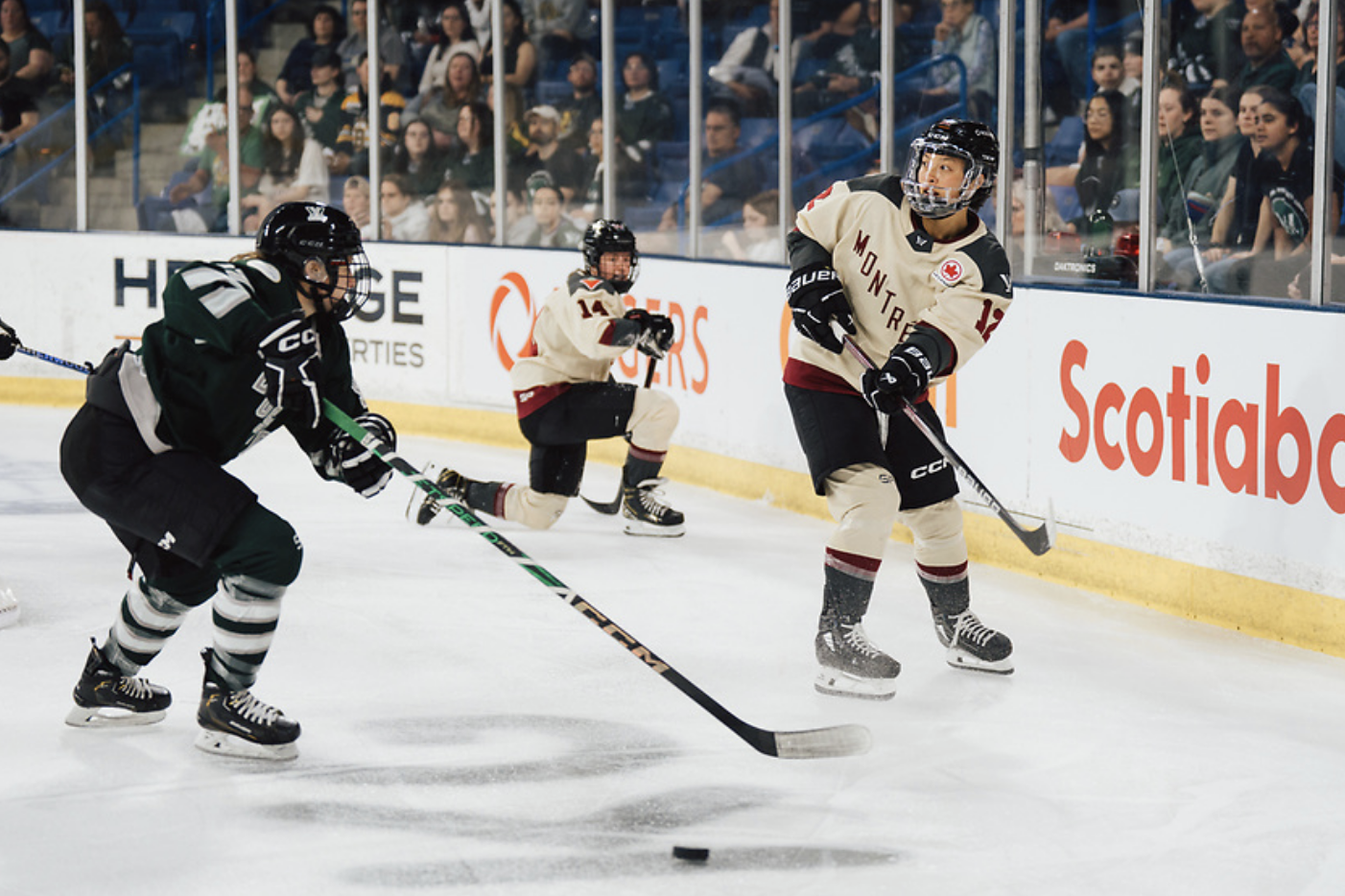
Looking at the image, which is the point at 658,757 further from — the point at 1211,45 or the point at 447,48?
the point at 447,48

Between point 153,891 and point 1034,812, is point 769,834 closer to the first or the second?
point 1034,812

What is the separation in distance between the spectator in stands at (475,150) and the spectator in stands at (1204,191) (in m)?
3.73

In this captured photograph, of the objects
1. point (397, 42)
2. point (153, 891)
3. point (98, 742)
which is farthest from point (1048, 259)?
point (397, 42)

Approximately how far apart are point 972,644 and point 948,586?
0.14m

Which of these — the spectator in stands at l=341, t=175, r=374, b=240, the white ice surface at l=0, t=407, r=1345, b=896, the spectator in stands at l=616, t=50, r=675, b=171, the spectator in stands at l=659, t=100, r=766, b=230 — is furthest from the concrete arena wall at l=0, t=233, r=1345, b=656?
the spectator in stands at l=341, t=175, r=374, b=240

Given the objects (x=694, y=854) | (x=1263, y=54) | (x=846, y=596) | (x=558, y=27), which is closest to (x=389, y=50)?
(x=558, y=27)

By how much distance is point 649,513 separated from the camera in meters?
5.18

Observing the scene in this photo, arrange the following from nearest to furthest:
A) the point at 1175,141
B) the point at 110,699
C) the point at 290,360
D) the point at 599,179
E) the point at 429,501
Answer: the point at 290,360
the point at 110,699
the point at 1175,141
the point at 429,501
the point at 599,179

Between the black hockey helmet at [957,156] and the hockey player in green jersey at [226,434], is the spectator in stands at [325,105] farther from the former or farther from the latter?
the hockey player in green jersey at [226,434]

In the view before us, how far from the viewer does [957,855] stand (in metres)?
2.46

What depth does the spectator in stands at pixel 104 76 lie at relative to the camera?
8.48 m

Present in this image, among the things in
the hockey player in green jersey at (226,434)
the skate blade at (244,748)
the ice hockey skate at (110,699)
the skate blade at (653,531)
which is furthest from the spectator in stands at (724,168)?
the skate blade at (244,748)

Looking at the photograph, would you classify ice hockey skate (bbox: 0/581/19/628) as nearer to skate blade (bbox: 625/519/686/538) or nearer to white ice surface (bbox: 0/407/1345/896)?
white ice surface (bbox: 0/407/1345/896)

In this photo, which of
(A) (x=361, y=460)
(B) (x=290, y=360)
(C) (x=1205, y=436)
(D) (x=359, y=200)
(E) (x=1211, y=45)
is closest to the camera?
(B) (x=290, y=360)
